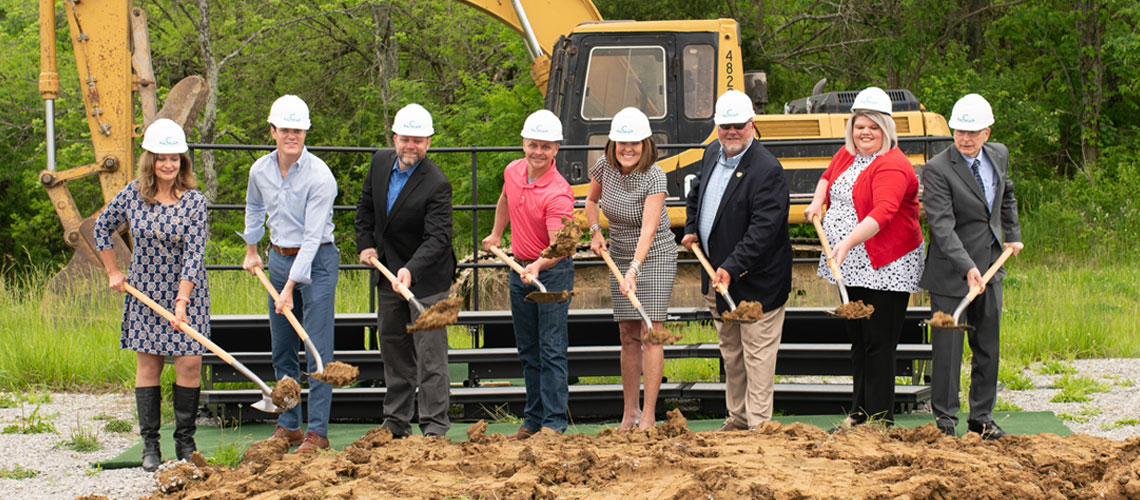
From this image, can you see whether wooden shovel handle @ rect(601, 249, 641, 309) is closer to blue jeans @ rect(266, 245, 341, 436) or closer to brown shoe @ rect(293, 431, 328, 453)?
blue jeans @ rect(266, 245, 341, 436)

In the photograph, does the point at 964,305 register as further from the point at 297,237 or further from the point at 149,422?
the point at 149,422

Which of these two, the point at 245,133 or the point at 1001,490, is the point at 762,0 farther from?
the point at 1001,490

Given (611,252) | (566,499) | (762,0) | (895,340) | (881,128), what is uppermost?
(762,0)

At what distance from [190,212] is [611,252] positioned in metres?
2.19

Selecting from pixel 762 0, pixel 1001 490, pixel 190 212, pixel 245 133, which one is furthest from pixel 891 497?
pixel 245 133

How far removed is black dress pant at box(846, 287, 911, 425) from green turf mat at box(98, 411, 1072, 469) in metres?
0.69

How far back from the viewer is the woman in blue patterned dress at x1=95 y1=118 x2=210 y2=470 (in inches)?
232

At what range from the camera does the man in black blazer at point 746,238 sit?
19.8 ft

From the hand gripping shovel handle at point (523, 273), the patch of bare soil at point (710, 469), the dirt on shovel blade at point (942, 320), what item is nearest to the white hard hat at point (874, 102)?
the dirt on shovel blade at point (942, 320)

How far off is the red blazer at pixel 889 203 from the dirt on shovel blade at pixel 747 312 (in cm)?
65

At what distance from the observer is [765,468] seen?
5.13 metres

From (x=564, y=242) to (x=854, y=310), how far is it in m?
1.47

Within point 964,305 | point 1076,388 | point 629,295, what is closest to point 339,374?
point 629,295

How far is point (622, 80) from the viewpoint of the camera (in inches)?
435
